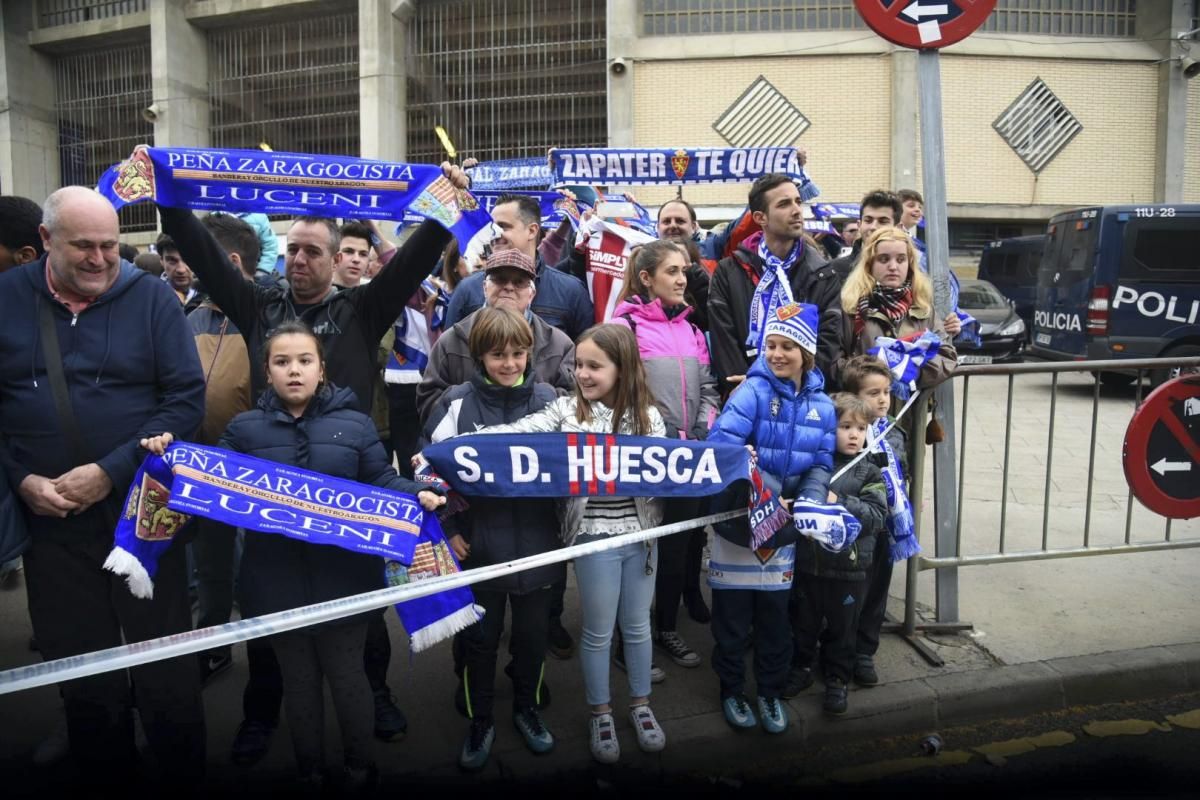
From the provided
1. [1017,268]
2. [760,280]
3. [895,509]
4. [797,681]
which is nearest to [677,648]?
[797,681]

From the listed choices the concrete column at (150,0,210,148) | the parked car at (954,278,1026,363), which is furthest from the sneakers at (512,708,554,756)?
the concrete column at (150,0,210,148)

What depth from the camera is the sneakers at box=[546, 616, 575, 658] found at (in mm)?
4154

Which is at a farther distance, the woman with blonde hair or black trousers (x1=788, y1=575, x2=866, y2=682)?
the woman with blonde hair

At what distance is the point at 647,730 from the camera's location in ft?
11.0

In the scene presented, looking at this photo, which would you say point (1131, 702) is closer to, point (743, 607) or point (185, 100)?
point (743, 607)

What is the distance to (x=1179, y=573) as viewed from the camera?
5.18m

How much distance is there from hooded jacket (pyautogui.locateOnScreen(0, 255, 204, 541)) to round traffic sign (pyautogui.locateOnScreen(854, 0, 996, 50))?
3.58 metres

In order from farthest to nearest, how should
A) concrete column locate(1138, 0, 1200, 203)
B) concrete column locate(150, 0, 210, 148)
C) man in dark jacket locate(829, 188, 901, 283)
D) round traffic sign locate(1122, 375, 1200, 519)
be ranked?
concrete column locate(150, 0, 210, 148), concrete column locate(1138, 0, 1200, 203), man in dark jacket locate(829, 188, 901, 283), round traffic sign locate(1122, 375, 1200, 519)

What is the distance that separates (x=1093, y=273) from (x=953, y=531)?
9977 mm

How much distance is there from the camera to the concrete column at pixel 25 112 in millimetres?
21703

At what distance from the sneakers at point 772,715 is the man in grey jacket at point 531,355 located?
5.18 ft

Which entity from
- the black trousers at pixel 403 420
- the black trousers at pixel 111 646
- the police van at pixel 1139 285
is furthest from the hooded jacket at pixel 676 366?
the police van at pixel 1139 285

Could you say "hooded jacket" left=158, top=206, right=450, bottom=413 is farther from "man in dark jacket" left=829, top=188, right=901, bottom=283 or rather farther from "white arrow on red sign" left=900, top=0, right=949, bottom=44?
"man in dark jacket" left=829, top=188, right=901, bottom=283

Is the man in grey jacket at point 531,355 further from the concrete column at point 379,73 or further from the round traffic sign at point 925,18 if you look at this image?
the concrete column at point 379,73
